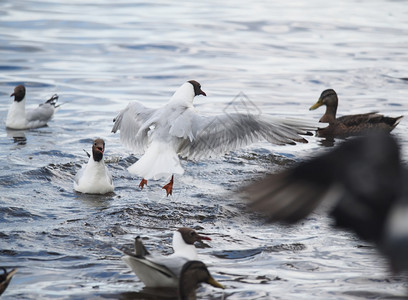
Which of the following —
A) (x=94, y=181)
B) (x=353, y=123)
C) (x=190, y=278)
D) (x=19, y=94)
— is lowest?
(x=190, y=278)

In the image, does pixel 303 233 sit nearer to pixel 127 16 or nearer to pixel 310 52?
pixel 310 52

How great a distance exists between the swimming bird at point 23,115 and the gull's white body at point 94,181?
11.3 ft

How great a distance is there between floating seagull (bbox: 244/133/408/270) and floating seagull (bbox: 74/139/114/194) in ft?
14.5

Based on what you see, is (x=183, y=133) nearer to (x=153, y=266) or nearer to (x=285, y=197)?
(x=153, y=266)

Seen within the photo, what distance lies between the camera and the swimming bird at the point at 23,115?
12305mm

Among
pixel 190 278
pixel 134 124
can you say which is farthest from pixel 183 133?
pixel 190 278

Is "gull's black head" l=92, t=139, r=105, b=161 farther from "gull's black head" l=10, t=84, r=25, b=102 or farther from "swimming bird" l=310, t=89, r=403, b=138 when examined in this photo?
"gull's black head" l=10, t=84, r=25, b=102

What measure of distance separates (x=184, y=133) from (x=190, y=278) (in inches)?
120

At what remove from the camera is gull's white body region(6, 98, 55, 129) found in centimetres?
1230

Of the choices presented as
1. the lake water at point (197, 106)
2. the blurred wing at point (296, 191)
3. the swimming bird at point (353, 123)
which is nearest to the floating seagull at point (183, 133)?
the lake water at point (197, 106)

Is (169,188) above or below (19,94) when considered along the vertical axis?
below

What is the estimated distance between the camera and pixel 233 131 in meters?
8.65

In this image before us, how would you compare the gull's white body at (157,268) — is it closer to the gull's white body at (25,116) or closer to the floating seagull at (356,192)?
the floating seagull at (356,192)

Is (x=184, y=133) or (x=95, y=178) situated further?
(x=95, y=178)
